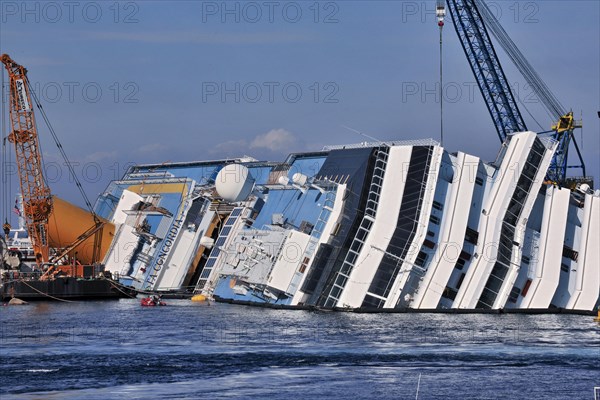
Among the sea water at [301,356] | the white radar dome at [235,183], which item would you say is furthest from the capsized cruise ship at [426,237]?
the white radar dome at [235,183]

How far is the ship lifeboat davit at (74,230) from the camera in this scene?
129250 millimetres

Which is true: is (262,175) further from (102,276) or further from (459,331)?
(459,331)

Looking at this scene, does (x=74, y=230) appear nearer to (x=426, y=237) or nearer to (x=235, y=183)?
(x=235, y=183)

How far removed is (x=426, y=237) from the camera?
91500 millimetres

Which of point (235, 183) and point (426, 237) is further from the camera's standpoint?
point (235, 183)

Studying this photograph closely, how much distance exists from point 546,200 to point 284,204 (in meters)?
21.9

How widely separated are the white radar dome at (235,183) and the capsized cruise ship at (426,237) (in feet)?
42.7

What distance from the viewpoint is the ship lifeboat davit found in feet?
A: 424

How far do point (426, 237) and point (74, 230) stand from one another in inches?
1946

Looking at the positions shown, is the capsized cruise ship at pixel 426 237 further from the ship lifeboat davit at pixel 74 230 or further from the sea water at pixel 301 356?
the ship lifeboat davit at pixel 74 230

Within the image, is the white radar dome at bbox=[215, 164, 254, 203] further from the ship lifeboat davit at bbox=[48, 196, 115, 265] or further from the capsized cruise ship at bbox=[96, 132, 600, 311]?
the ship lifeboat davit at bbox=[48, 196, 115, 265]

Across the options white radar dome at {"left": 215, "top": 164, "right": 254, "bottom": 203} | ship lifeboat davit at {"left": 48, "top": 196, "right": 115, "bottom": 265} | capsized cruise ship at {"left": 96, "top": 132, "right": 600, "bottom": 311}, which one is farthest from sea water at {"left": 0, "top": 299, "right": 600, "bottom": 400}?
ship lifeboat davit at {"left": 48, "top": 196, "right": 115, "bottom": 265}

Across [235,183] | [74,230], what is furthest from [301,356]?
[74,230]

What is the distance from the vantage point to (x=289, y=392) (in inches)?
2072
